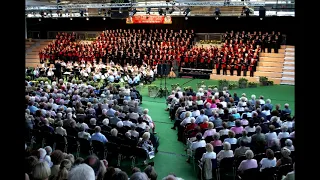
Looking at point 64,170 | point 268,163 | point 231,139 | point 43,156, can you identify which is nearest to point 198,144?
point 231,139

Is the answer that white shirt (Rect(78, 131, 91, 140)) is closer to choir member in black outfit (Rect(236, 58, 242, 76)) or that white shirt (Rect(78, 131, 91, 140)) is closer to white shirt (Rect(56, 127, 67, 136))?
white shirt (Rect(56, 127, 67, 136))

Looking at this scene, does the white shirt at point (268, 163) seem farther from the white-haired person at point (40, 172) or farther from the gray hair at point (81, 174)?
the white-haired person at point (40, 172)

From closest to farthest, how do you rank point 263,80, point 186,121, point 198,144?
point 198,144 → point 186,121 → point 263,80

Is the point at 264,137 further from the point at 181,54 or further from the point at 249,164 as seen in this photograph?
the point at 181,54

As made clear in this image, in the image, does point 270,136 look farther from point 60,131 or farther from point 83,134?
point 60,131

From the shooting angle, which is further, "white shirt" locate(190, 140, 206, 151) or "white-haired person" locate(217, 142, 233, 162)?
"white shirt" locate(190, 140, 206, 151)

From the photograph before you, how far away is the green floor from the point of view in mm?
9102

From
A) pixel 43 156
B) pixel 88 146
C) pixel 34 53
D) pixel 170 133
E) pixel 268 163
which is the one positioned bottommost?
pixel 170 133

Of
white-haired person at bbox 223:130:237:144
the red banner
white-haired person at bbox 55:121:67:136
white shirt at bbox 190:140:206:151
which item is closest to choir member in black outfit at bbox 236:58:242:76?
the red banner

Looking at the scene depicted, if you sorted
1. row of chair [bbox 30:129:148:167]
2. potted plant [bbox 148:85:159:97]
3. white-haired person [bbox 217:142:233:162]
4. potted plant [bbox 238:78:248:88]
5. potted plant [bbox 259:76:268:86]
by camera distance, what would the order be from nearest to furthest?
1. white-haired person [bbox 217:142:233:162]
2. row of chair [bbox 30:129:148:167]
3. potted plant [bbox 148:85:159:97]
4. potted plant [bbox 238:78:248:88]
5. potted plant [bbox 259:76:268:86]

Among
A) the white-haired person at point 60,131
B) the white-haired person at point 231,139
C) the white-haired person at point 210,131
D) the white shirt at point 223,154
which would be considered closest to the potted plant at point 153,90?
the white-haired person at point 210,131

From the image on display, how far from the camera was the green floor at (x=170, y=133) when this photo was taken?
358 inches

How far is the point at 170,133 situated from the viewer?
12609 mm
